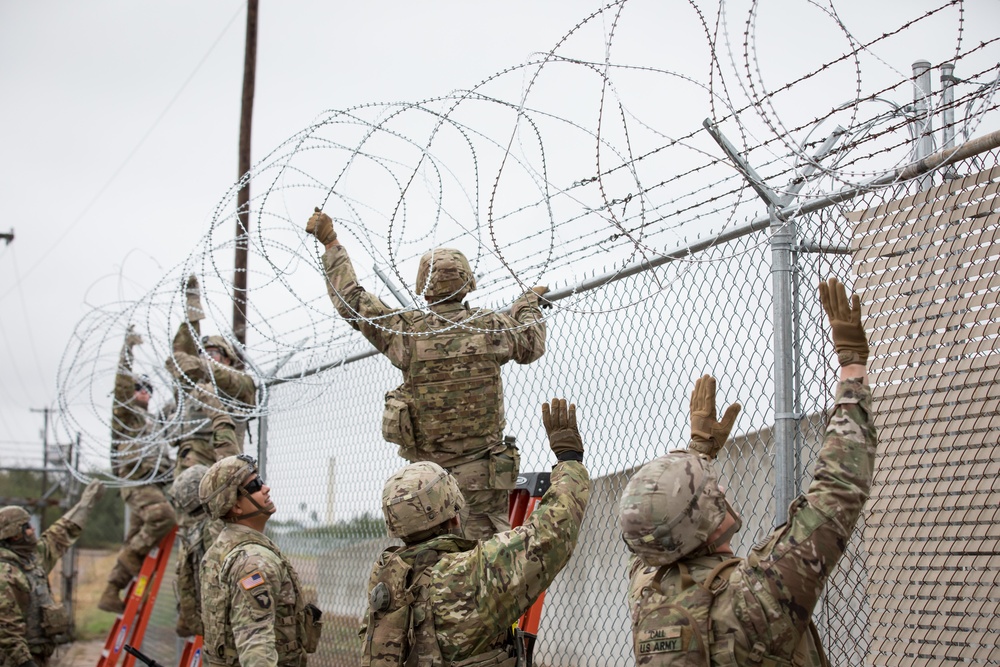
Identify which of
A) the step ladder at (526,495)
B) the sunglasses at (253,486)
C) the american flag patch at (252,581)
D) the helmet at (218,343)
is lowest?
the american flag patch at (252,581)

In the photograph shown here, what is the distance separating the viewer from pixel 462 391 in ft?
16.4

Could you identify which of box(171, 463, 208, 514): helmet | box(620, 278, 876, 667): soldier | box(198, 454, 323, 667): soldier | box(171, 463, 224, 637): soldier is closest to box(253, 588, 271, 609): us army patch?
box(198, 454, 323, 667): soldier

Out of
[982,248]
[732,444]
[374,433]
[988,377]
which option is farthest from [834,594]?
[374,433]

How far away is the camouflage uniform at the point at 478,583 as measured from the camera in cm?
338

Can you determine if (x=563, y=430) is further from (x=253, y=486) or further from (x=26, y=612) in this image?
(x=26, y=612)

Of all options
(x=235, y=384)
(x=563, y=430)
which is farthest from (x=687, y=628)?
(x=235, y=384)

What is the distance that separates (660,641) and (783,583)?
0.36 meters

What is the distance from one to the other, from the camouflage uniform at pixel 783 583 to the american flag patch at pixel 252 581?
7.57ft

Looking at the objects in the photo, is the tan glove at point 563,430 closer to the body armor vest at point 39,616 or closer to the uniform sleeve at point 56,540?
the body armor vest at point 39,616

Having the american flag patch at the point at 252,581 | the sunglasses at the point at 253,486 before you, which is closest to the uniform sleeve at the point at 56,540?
the sunglasses at the point at 253,486

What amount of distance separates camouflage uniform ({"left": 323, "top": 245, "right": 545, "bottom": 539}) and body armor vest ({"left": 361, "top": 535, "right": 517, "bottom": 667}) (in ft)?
4.67

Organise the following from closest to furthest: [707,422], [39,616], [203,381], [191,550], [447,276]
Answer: [707,422] < [447,276] < [191,550] < [39,616] < [203,381]

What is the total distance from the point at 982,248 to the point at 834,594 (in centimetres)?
166

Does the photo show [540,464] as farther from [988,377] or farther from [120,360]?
[120,360]
